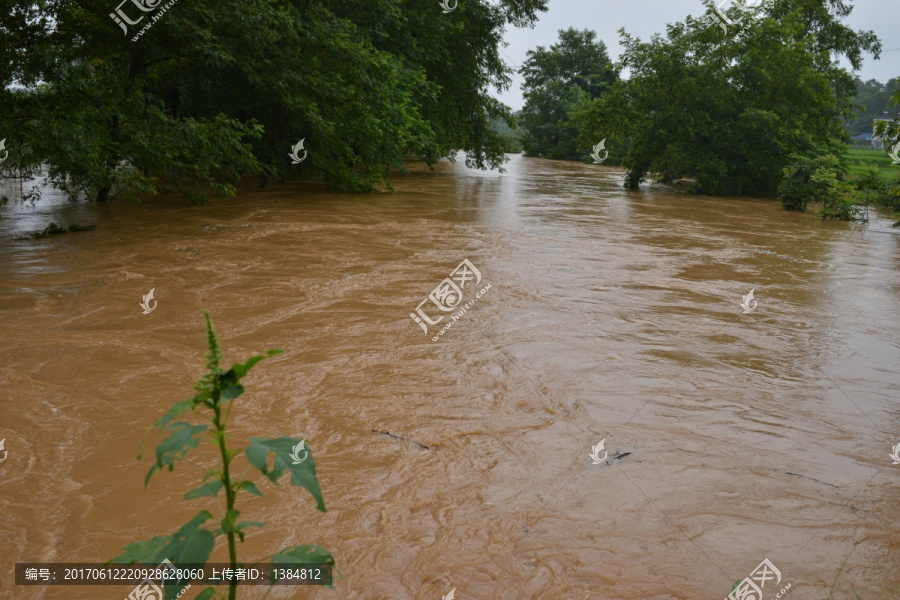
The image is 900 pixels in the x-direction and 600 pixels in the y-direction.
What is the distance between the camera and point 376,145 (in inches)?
669

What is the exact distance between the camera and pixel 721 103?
938 inches

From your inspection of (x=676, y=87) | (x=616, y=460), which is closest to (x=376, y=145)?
(x=676, y=87)

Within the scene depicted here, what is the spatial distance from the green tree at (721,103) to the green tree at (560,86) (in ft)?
89.5

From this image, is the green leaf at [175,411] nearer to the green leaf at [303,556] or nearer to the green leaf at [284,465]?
the green leaf at [284,465]

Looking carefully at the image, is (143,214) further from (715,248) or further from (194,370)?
(715,248)

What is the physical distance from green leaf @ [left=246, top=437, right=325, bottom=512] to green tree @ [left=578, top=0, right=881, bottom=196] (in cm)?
2405

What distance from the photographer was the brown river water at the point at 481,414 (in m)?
3.15

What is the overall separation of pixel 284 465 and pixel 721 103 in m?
25.2

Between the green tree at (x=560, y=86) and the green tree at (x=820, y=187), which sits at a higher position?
the green tree at (x=560, y=86)

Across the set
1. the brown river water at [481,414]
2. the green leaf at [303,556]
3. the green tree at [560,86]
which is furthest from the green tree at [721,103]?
the green tree at [560,86]

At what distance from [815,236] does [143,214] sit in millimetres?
13610

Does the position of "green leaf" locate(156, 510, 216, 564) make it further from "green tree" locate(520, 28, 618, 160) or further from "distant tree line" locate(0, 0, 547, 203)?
"green tree" locate(520, 28, 618, 160)

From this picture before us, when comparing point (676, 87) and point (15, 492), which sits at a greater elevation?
point (676, 87)

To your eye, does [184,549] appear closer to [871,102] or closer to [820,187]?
[820,187]
